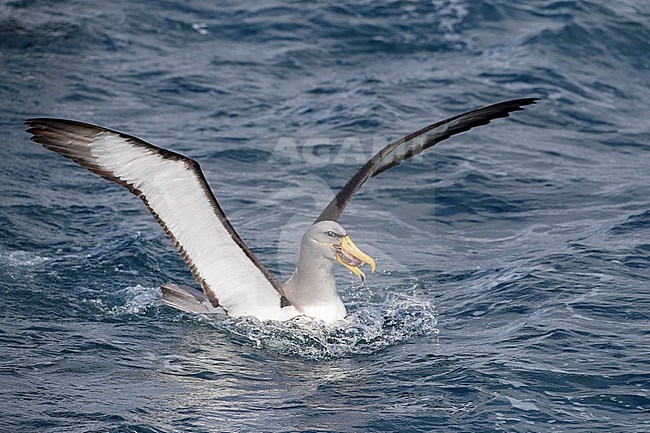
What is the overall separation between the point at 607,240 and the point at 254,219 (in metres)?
4.11

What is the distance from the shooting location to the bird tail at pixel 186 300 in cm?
1030

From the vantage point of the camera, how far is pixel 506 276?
1145 cm

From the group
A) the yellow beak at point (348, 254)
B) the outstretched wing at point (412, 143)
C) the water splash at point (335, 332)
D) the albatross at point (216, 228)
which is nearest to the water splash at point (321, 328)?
the water splash at point (335, 332)

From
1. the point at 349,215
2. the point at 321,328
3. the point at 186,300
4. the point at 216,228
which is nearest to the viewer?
the point at 216,228

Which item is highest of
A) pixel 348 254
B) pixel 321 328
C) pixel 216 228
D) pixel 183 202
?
pixel 183 202

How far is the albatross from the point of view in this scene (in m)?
9.20

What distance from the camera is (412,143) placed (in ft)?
35.5

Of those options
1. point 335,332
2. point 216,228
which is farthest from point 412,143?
point 216,228

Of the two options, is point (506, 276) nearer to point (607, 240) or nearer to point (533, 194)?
point (607, 240)

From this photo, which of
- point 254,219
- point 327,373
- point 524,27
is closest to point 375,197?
point 254,219

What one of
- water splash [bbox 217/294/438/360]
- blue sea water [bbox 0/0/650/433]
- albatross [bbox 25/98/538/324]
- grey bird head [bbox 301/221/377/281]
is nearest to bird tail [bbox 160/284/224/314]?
albatross [bbox 25/98/538/324]

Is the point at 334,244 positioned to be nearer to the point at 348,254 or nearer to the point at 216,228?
the point at 348,254

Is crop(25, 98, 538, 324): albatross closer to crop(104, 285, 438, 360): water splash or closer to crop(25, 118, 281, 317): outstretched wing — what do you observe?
crop(25, 118, 281, 317): outstretched wing

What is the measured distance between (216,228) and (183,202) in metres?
0.39
